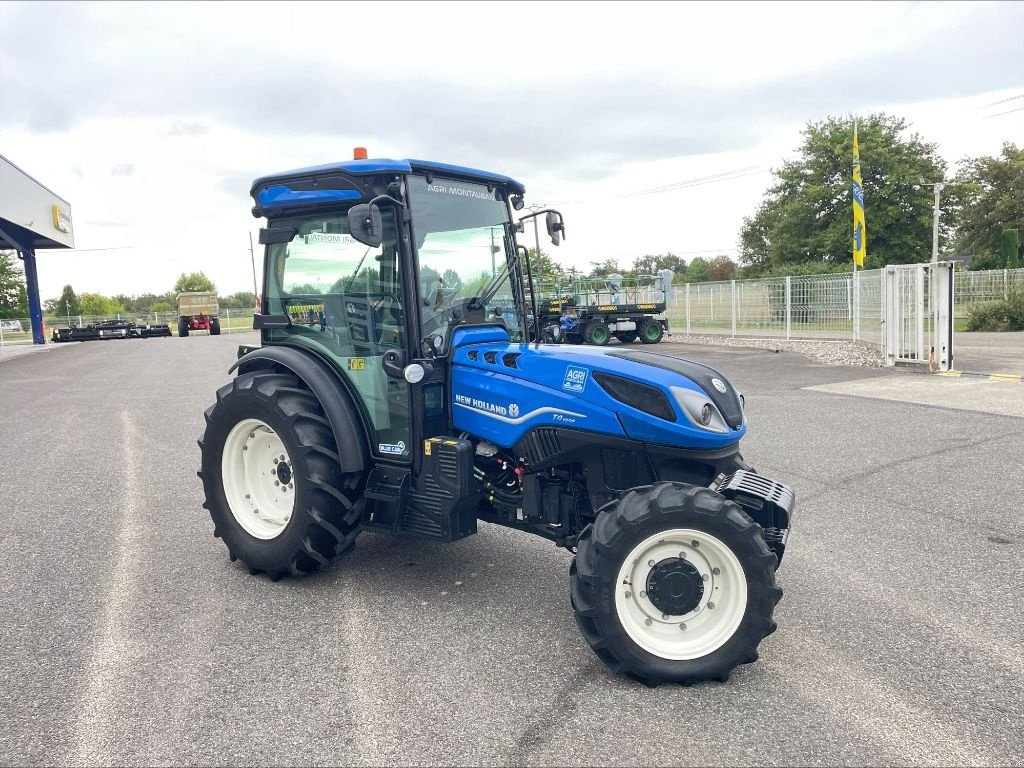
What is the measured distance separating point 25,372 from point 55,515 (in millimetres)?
15295

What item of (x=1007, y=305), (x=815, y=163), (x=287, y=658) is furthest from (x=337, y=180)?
(x=815, y=163)

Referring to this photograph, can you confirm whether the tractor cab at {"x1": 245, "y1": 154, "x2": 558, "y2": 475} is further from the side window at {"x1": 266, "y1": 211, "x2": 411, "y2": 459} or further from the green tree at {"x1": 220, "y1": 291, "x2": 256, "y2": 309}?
the green tree at {"x1": 220, "y1": 291, "x2": 256, "y2": 309}

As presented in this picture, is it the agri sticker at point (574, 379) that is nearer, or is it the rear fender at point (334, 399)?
the agri sticker at point (574, 379)

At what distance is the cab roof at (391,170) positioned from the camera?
3.88 meters

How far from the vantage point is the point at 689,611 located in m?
3.23

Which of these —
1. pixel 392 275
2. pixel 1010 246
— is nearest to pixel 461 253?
pixel 392 275

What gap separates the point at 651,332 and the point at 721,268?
2221 inches

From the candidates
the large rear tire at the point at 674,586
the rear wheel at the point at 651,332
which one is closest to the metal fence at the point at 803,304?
the rear wheel at the point at 651,332

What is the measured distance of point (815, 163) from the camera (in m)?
40.9

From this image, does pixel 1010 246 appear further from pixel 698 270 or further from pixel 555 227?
pixel 555 227

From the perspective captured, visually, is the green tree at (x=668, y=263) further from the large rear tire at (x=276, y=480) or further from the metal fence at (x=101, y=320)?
the large rear tire at (x=276, y=480)

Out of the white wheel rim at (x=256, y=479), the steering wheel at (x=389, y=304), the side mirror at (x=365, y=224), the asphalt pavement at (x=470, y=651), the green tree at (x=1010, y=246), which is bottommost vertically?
the asphalt pavement at (x=470, y=651)

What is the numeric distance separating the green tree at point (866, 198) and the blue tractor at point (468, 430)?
37977 mm

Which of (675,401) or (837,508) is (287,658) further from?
(837,508)
